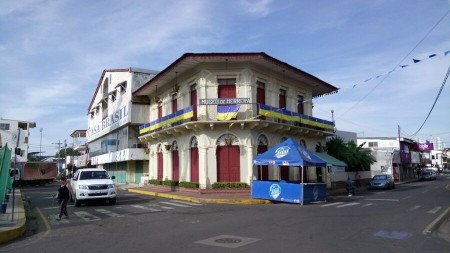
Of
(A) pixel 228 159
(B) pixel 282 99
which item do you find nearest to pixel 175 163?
(A) pixel 228 159

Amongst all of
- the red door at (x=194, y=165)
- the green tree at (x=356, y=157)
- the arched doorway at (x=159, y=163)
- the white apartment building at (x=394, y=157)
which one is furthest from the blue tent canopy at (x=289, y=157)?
the white apartment building at (x=394, y=157)

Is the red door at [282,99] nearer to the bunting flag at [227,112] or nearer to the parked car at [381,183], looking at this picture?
the bunting flag at [227,112]

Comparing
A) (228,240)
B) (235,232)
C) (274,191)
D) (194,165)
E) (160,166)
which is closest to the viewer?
(228,240)

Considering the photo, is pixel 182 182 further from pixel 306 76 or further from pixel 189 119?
pixel 306 76

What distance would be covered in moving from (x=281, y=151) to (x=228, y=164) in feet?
16.4

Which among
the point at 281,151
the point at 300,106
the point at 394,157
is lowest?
the point at 281,151

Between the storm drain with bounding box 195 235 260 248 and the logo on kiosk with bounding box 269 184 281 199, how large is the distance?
10064 millimetres

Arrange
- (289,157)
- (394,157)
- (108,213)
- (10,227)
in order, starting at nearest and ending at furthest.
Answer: (10,227) → (108,213) → (289,157) → (394,157)

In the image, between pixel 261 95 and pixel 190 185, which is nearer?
pixel 190 185

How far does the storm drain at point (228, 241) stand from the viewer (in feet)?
28.6

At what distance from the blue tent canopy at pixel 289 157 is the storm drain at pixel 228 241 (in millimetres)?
10004

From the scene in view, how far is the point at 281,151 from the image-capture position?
20.1 meters

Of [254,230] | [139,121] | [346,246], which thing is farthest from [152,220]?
[139,121]

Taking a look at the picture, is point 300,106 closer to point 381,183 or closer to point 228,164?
point 228,164
